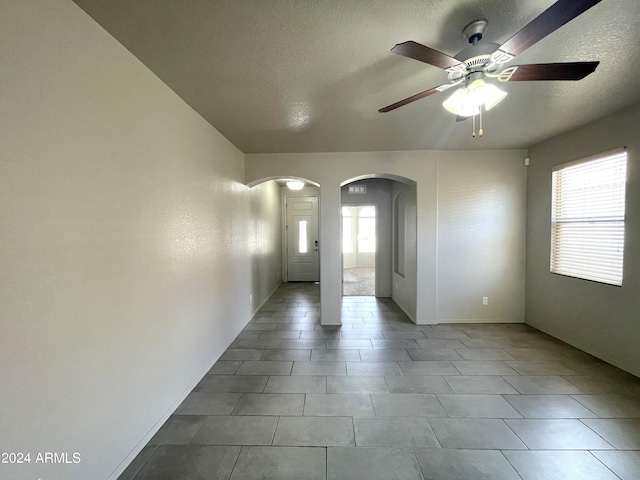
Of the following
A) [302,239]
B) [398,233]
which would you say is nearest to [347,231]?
[302,239]

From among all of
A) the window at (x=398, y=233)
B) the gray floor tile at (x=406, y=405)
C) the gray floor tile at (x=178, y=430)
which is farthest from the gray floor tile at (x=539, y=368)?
the gray floor tile at (x=178, y=430)

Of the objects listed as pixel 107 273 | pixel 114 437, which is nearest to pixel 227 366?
pixel 114 437

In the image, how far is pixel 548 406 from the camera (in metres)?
2.25

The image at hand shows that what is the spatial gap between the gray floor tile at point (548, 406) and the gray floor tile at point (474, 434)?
32 centimetres

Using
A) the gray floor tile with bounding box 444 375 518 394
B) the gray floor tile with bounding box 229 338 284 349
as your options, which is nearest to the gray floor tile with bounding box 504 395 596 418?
the gray floor tile with bounding box 444 375 518 394

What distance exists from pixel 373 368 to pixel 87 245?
2.66 m

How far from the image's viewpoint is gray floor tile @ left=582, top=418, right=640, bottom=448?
186cm

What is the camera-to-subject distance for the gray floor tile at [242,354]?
3150 mm

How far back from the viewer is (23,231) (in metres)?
1.13

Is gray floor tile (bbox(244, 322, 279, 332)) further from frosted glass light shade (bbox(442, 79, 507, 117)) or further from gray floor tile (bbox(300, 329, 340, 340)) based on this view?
frosted glass light shade (bbox(442, 79, 507, 117))

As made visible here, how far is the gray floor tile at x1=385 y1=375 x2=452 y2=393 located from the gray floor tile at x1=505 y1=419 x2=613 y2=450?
56 cm

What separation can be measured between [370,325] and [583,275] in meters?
2.67

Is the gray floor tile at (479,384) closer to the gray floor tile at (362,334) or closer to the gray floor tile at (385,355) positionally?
the gray floor tile at (385,355)

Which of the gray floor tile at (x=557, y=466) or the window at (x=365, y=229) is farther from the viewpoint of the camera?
the window at (x=365, y=229)
